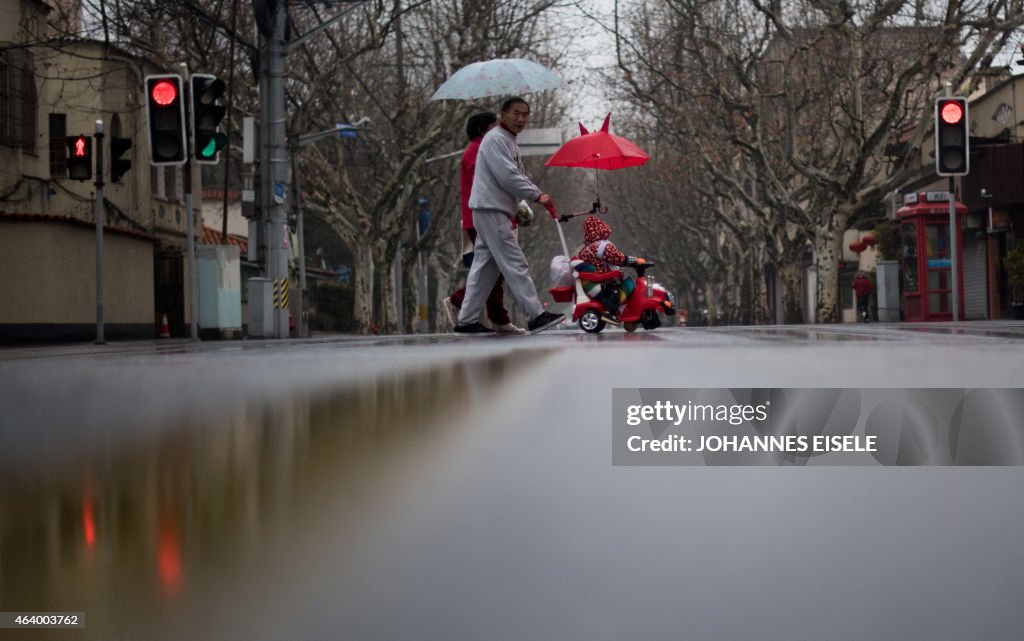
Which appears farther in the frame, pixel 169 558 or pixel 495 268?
pixel 495 268

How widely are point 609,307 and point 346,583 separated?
8.68 meters

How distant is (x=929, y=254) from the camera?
1016 inches

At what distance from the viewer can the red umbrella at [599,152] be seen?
40.1 feet

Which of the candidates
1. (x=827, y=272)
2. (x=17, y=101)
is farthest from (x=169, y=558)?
(x=827, y=272)

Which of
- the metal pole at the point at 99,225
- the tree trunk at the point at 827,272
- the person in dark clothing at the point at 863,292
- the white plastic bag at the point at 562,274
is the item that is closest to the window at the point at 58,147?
the metal pole at the point at 99,225

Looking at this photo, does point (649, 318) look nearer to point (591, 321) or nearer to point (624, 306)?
point (624, 306)

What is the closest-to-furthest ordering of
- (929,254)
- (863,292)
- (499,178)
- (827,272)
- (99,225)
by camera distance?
(499,178) < (99,225) < (929,254) < (827,272) < (863,292)

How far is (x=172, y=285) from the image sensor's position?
30.2 m

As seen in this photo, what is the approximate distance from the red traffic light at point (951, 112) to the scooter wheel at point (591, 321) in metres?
9.68

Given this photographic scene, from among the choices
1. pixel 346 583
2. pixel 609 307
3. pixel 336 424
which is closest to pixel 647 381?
pixel 336 424

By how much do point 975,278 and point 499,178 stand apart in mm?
25789

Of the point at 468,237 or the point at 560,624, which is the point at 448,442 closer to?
the point at 560,624

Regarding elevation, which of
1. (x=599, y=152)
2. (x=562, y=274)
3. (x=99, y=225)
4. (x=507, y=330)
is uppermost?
(x=599, y=152)

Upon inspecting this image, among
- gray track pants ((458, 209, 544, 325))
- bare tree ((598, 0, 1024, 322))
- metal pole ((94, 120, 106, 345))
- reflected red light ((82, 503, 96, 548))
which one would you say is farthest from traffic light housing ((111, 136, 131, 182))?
reflected red light ((82, 503, 96, 548))
